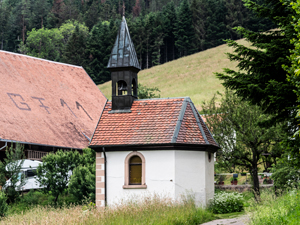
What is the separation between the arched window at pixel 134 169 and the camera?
19.3 metres

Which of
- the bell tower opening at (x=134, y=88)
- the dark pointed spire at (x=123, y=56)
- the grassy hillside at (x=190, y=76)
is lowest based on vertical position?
the bell tower opening at (x=134, y=88)

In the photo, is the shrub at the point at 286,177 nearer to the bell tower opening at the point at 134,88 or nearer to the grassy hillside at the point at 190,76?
the bell tower opening at the point at 134,88

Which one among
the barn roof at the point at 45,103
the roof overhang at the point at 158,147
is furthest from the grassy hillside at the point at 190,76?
the roof overhang at the point at 158,147

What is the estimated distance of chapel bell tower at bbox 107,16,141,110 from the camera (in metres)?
21.5

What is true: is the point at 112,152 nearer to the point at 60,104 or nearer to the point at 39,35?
the point at 60,104

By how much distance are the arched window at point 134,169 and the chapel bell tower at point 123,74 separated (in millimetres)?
2893

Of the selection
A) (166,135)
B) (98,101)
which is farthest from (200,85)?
(166,135)

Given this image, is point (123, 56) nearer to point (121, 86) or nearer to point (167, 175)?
point (121, 86)

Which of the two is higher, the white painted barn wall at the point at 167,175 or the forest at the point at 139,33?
the forest at the point at 139,33

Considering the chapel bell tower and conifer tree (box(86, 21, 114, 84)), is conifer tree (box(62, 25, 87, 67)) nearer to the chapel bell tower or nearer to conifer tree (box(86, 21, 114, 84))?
conifer tree (box(86, 21, 114, 84))

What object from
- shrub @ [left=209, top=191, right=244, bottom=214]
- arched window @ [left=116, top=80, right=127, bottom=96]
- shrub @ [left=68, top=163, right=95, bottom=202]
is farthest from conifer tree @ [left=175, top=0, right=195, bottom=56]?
shrub @ [left=209, top=191, right=244, bottom=214]

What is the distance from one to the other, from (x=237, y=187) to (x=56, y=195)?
11.7m

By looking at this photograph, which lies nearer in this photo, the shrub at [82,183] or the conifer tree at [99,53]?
the shrub at [82,183]

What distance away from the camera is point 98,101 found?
129 feet
